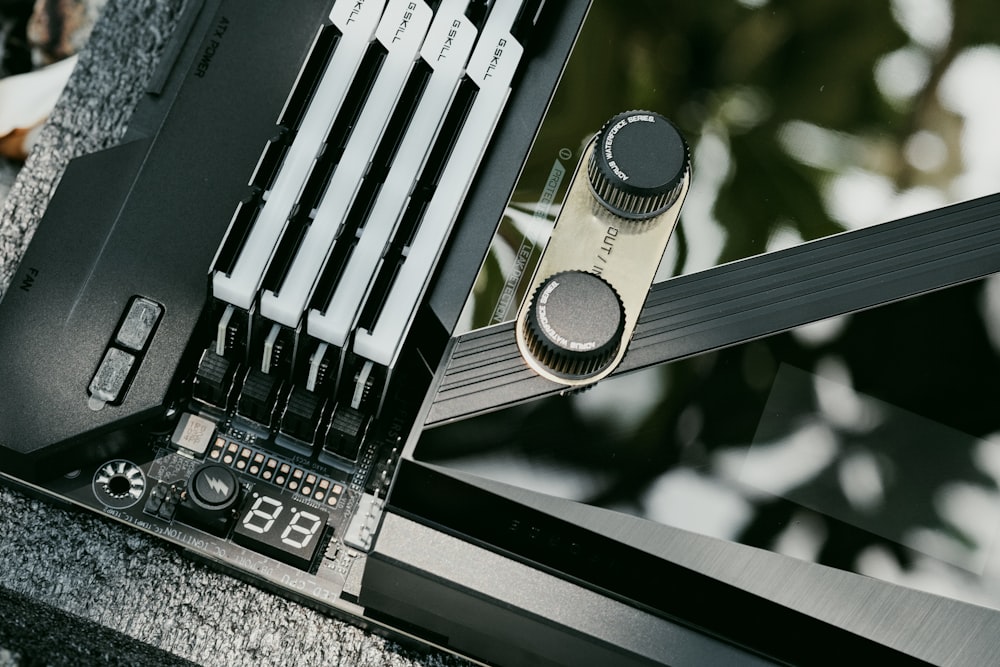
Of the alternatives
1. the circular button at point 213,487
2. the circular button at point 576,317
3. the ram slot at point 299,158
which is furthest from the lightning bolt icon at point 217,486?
the circular button at point 576,317

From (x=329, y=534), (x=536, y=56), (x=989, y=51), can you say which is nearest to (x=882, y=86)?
(x=989, y=51)

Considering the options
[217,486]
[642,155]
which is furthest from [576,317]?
[217,486]

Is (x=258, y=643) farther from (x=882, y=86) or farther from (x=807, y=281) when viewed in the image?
(x=882, y=86)

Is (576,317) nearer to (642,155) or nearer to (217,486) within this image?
A: (642,155)

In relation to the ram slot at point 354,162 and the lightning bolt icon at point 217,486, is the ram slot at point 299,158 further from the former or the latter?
the lightning bolt icon at point 217,486

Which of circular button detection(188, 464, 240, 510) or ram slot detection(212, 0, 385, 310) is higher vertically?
ram slot detection(212, 0, 385, 310)

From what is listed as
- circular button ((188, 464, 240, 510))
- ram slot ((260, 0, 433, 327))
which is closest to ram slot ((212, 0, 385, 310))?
ram slot ((260, 0, 433, 327))

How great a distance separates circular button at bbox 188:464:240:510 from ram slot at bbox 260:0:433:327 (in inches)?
4.6

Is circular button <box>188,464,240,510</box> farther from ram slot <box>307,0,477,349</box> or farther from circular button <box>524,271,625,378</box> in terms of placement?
circular button <box>524,271,625,378</box>

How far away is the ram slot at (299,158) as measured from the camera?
638 mm

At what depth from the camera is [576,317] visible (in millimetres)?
608

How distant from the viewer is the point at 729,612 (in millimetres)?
628

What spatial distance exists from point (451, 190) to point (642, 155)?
115mm

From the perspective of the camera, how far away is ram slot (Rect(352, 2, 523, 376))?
64 centimetres
